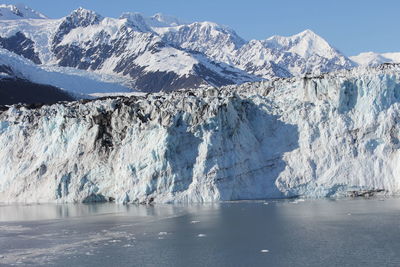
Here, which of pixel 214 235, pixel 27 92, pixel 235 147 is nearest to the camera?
pixel 214 235

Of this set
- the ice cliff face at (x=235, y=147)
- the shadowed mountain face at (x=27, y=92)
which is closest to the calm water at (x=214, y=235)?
the ice cliff face at (x=235, y=147)

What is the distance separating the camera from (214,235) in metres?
31.2

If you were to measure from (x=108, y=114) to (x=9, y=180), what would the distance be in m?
10.4

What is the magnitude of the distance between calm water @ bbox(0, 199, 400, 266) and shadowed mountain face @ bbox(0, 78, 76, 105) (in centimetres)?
12907

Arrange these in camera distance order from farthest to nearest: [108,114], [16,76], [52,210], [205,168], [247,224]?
[16,76] → [108,114] → [52,210] → [205,168] → [247,224]

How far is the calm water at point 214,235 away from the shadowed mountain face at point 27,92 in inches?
5082

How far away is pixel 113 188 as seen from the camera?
153ft

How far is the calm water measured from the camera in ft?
84.3

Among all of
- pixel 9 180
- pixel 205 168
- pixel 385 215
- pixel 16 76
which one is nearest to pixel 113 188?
pixel 205 168

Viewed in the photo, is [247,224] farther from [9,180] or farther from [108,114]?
[9,180]

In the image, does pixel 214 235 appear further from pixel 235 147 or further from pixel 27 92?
pixel 27 92

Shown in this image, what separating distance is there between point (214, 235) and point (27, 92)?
6068 inches

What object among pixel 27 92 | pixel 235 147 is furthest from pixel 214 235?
pixel 27 92

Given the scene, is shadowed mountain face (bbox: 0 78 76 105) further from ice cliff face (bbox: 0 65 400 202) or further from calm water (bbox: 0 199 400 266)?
calm water (bbox: 0 199 400 266)
